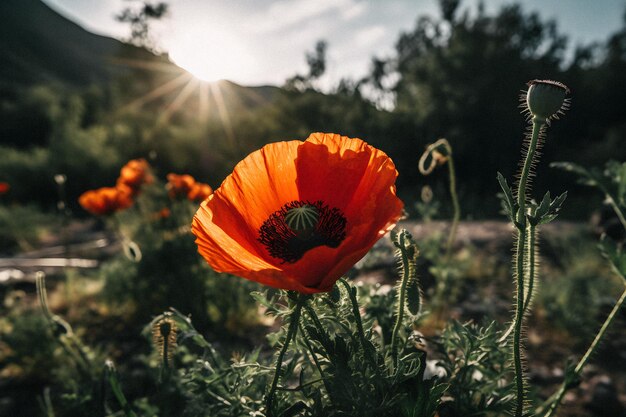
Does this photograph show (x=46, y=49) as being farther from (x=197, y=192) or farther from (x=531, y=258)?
(x=531, y=258)

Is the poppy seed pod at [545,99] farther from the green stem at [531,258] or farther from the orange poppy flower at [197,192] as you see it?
the orange poppy flower at [197,192]

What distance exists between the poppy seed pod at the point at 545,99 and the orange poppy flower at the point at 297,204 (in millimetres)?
294

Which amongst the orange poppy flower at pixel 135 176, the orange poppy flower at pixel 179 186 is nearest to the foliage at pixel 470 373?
the orange poppy flower at pixel 179 186

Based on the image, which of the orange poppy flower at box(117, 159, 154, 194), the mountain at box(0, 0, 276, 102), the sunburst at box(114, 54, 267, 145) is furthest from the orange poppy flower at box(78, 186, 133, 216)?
the mountain at box(0, 0, 276, 102)

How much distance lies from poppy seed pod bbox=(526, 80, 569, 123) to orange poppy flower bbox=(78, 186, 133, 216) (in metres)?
3.42

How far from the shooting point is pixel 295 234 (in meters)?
1.01

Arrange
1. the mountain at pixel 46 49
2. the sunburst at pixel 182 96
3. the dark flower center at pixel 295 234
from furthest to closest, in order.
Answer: the mountain at pixel 46 49
the sunburst at pixel 182 96
the dark flower center at pixel 295 234

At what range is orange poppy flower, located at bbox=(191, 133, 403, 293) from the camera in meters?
0.82

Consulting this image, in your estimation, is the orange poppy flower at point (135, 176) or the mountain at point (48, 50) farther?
the mountain at point (48, 50)

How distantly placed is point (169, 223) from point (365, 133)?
1169 centimetres

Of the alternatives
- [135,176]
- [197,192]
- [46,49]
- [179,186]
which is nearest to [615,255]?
[197,192]

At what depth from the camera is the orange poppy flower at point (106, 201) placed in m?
3.55

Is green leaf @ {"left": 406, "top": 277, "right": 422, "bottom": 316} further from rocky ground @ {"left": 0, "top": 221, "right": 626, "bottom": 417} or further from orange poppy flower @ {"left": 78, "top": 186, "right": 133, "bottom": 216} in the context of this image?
orange poppy flower @ {"left": 78, "top": 186, "right": 133, "bottom": 216}

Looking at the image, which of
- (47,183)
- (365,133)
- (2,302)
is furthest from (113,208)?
(365,133)
